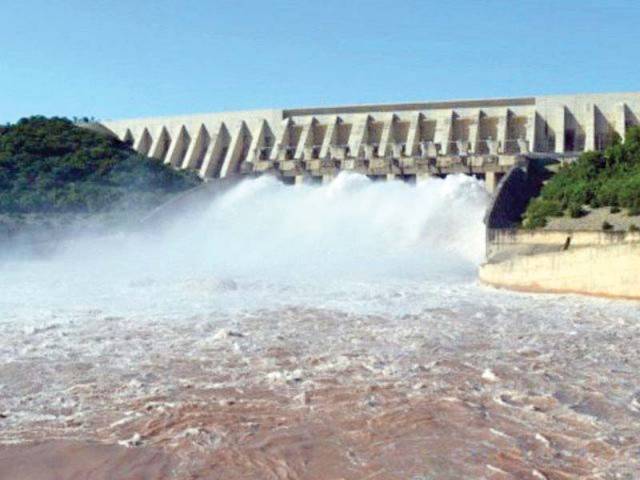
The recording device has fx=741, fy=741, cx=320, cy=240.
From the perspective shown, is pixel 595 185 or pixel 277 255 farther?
pixel 277 255

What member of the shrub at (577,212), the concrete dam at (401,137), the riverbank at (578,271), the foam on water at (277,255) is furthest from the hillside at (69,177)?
the shrub at (577,212)

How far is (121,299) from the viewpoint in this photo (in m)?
14.3

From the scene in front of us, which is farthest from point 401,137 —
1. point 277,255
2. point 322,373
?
point 322,373

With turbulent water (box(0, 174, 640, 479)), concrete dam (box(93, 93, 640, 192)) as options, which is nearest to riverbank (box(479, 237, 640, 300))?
turbulent water (box(0, 174, 640, 479))

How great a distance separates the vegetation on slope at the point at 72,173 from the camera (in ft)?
103

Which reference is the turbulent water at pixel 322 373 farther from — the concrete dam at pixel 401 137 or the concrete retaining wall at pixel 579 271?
the concrete dam at pixel 401 137

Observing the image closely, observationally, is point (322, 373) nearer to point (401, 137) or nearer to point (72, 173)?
point (401, 137)

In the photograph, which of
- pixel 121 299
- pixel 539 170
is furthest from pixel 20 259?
pixel 539 170

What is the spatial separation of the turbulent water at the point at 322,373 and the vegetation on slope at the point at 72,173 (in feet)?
43.4

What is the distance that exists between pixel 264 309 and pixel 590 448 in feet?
25.1

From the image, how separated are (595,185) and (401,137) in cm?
1746

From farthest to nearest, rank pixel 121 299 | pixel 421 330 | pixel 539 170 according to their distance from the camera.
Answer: pixel 539 170 → pixel 121 299 → pixel 421 330

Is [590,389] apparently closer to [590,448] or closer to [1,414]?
[590,448]

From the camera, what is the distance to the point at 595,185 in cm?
1991
